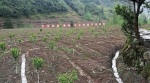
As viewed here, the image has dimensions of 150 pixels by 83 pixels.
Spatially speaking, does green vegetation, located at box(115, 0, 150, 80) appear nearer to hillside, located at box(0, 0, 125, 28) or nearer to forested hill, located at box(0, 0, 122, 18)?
hillside, located at box(0, 0, 125, 28)

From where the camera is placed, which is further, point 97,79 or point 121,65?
point 121,65

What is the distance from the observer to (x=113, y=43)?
2203 centimetres

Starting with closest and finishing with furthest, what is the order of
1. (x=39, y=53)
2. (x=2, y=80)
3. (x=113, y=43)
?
(x=2, y=80), (x=39, y=53), (x=113, y=43)

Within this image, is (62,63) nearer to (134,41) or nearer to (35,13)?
(134,41)

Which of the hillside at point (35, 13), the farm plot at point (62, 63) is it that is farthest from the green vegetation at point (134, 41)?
the hillside at point (35, 13)

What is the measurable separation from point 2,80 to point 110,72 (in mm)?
6327

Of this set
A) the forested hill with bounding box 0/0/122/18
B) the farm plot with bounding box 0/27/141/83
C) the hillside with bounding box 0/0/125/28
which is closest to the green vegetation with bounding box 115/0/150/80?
the farm plot with bounding box 0/27/141/83

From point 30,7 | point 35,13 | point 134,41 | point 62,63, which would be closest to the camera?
point 62,63

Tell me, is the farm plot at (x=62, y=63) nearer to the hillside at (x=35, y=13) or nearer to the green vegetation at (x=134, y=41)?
the green vegetation at (x=134, y=41)

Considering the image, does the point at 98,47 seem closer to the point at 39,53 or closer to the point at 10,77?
the point at 39,53

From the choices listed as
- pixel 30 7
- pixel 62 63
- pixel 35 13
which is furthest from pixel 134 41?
pixel 30 7

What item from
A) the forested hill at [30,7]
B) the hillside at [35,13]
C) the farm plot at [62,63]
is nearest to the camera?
the farm plot at [62,63]

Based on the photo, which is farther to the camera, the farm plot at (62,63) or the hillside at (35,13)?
the hillside at (35,13)

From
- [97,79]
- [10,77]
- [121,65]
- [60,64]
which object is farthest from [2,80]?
[121,65]
